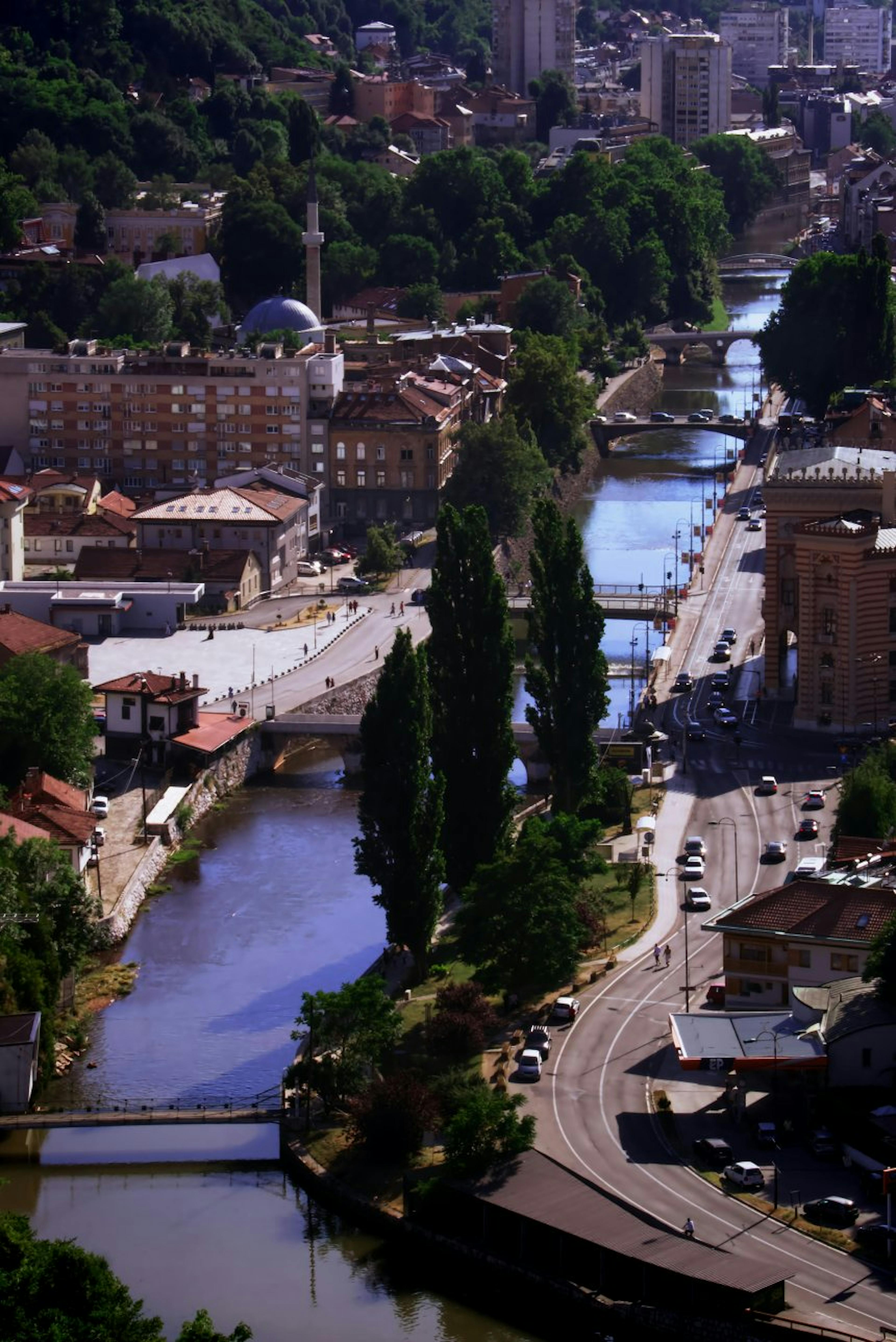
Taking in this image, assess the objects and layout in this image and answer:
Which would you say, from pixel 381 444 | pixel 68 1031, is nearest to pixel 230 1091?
pixel 68 1031

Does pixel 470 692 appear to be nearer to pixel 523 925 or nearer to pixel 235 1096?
pixel 523 925

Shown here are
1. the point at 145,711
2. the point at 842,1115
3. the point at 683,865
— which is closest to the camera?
the point at 842,1115

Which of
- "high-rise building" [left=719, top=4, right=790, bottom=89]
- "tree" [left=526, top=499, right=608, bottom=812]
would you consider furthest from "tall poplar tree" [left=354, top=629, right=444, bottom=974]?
"high-rise building" [left=719, top=4, right=790, bottom=89]

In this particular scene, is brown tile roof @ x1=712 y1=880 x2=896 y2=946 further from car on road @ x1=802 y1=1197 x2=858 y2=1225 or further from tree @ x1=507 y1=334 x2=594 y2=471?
tree @ x1=507 y1=334 x2=594 y2=471

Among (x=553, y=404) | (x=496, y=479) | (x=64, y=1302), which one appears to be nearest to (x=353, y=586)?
(x=496, y=479)

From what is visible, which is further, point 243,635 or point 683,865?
point 243,635

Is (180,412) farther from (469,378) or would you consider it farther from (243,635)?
(243,635)
